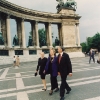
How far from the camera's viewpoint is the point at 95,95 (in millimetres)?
7324

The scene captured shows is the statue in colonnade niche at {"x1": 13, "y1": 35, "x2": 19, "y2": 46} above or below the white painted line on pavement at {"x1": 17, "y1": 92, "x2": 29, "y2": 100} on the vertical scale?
above

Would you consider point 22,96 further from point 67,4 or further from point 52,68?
point 67,4

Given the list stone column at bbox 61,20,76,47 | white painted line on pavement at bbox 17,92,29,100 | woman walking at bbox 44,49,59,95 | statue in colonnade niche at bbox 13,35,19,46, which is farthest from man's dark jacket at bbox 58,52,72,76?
stone column at bbox 61,20,76,47

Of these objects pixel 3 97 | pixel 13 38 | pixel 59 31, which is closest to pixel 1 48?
pixel 13 38

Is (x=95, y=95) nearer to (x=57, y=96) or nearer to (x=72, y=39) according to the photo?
(x=57, y=96)

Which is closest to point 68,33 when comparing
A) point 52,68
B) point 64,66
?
point 52,68

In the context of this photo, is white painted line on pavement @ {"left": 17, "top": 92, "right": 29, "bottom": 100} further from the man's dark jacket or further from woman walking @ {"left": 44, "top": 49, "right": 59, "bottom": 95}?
the man's dark jacket

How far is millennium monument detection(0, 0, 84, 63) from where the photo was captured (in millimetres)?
38750

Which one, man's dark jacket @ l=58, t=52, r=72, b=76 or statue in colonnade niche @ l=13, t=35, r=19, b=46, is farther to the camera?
statue in colonnade niche @ l=13, t=35, r=19, b=46

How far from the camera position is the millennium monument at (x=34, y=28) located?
38750 millimetres

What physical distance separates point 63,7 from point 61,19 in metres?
4.12

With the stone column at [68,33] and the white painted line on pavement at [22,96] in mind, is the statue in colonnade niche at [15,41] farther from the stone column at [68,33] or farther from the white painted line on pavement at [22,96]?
the white painted line on pavement at [22,96]

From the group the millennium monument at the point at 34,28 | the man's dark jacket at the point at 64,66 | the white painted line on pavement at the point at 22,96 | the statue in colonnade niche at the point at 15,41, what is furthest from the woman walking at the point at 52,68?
the statue in colonnade niche at the point at 15,41

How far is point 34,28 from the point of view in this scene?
4872 cm
